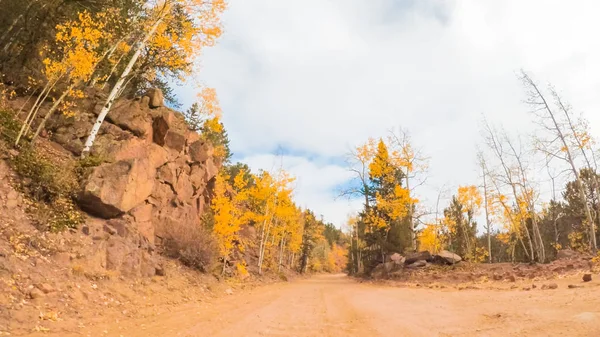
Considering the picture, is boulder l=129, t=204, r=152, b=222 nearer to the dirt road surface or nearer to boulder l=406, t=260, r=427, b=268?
the dirt road surface

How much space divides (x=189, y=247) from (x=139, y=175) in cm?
475

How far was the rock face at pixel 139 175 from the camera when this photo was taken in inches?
413

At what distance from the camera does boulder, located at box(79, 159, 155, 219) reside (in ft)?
33.8

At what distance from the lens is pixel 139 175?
39.9 ft

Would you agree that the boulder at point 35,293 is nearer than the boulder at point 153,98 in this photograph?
Yes

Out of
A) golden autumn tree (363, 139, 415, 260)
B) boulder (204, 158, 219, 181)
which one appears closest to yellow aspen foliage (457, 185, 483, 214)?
golden autumn tree (363, 139, 415, 260)

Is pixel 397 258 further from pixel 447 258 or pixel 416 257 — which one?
pixel 447 258

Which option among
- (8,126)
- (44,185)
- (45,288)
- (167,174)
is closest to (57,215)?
(44,185)

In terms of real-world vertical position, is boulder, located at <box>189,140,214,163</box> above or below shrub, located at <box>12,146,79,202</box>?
above

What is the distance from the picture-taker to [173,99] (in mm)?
21828

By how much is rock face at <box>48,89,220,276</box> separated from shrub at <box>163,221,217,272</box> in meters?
0.37

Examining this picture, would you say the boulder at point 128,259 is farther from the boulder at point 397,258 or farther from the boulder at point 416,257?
the boulder at point 397,258

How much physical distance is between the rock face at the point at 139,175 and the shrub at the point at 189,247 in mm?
374

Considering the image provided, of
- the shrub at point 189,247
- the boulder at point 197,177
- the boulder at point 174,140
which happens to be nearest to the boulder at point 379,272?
the shrub at point 189,247
